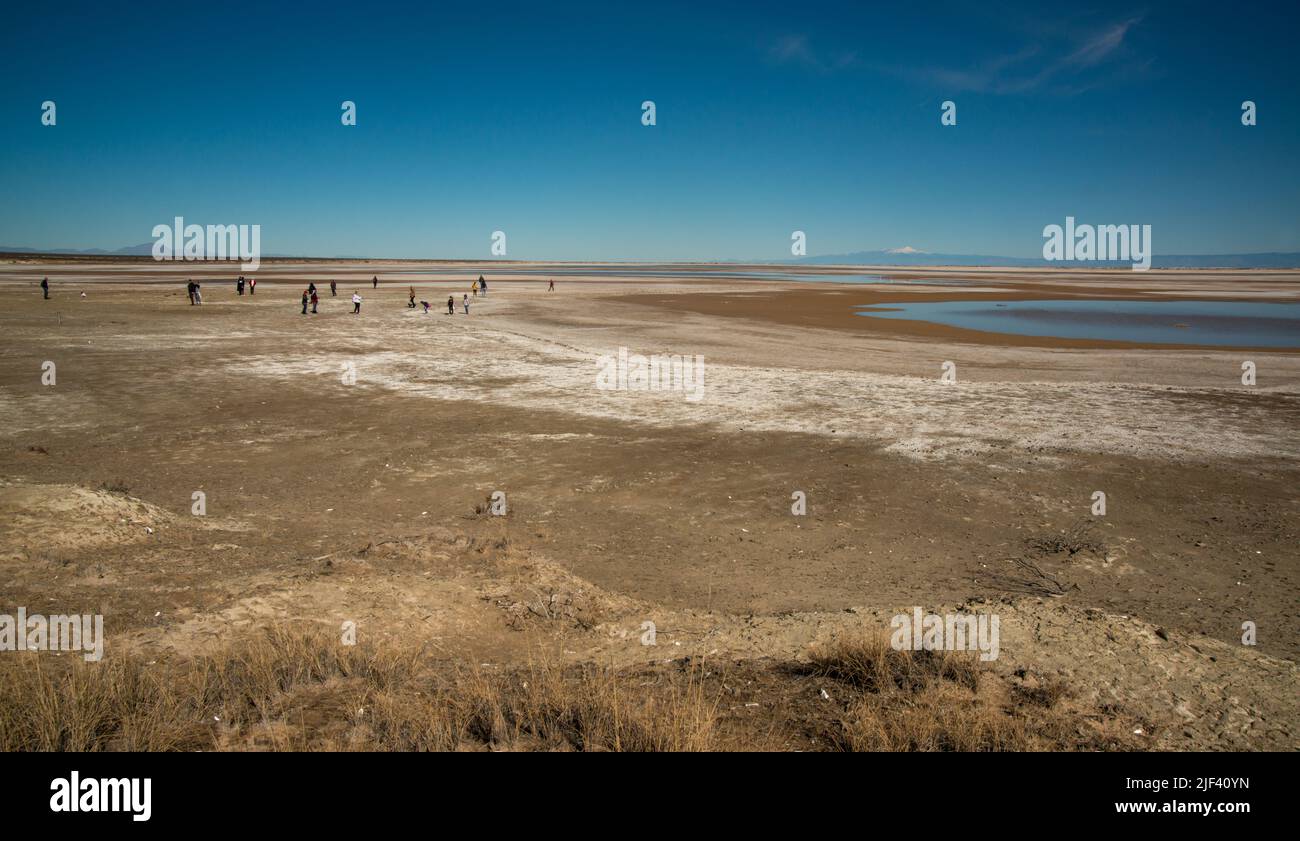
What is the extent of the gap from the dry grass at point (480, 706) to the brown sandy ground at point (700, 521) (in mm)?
170

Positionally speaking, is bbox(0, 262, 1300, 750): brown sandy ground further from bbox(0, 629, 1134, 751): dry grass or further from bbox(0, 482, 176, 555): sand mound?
bbox(0, 629, 1134, 751): dry grass

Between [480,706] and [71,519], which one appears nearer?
[480,706]

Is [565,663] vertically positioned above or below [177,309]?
below

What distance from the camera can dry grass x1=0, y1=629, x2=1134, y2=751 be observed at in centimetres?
490

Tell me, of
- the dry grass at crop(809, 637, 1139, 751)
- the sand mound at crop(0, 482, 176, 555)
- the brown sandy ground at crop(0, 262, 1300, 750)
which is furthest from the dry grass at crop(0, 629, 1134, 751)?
the sand mound at crop(0, 482, 176, 555)

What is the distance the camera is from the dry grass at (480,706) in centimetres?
490

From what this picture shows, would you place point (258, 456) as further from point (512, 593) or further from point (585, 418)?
point (512, 593)

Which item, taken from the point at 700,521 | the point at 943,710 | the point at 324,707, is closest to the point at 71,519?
the point at 324,707

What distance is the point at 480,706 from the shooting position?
5.37 metres

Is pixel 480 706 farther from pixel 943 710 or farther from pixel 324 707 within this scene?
pixel 943 710

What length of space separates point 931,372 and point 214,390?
73.1 feet

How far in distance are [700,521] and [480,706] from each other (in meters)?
6.10
